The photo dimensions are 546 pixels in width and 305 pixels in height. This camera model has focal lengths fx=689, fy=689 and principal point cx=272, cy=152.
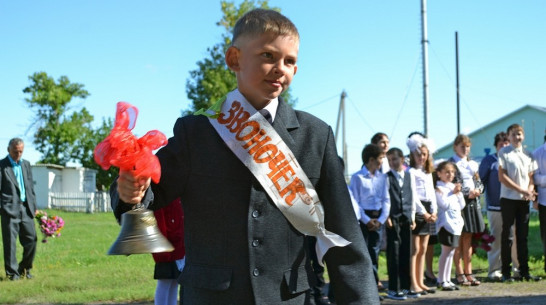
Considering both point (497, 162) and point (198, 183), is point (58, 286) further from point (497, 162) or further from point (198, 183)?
point (198, 183)

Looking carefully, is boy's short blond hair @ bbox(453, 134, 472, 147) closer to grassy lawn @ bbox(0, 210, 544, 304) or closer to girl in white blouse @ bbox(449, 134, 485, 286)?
girl in white blouse @ bbox(449, 134, 485, 286)

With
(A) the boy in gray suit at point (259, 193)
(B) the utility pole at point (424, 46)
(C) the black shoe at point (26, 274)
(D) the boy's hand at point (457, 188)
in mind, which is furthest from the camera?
(B) the utility pole at point (424, 46)

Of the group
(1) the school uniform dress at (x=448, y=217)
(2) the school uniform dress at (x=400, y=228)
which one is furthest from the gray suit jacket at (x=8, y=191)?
(1) the school uniform dress at (x=448, y=217)

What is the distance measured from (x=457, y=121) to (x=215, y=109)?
35.8m

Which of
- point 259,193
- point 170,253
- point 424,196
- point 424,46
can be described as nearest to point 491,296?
point 424,196

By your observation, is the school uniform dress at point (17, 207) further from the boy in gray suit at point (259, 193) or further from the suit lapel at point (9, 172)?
the boy in gray suit at point (259, 193)

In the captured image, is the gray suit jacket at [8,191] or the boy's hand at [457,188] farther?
the gray suit jacket at [8,191]

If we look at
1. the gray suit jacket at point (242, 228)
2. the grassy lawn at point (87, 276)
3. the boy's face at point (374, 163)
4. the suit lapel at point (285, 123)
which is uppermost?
the boy's face at point (374, 163)

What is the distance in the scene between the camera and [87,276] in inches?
389

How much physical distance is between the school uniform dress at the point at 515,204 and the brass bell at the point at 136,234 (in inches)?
310

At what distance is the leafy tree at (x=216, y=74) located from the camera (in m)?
34.6

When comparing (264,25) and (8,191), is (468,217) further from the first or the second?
(264,25)

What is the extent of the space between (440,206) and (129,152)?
287 inches

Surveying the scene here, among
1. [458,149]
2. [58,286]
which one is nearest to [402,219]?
[458,149]
